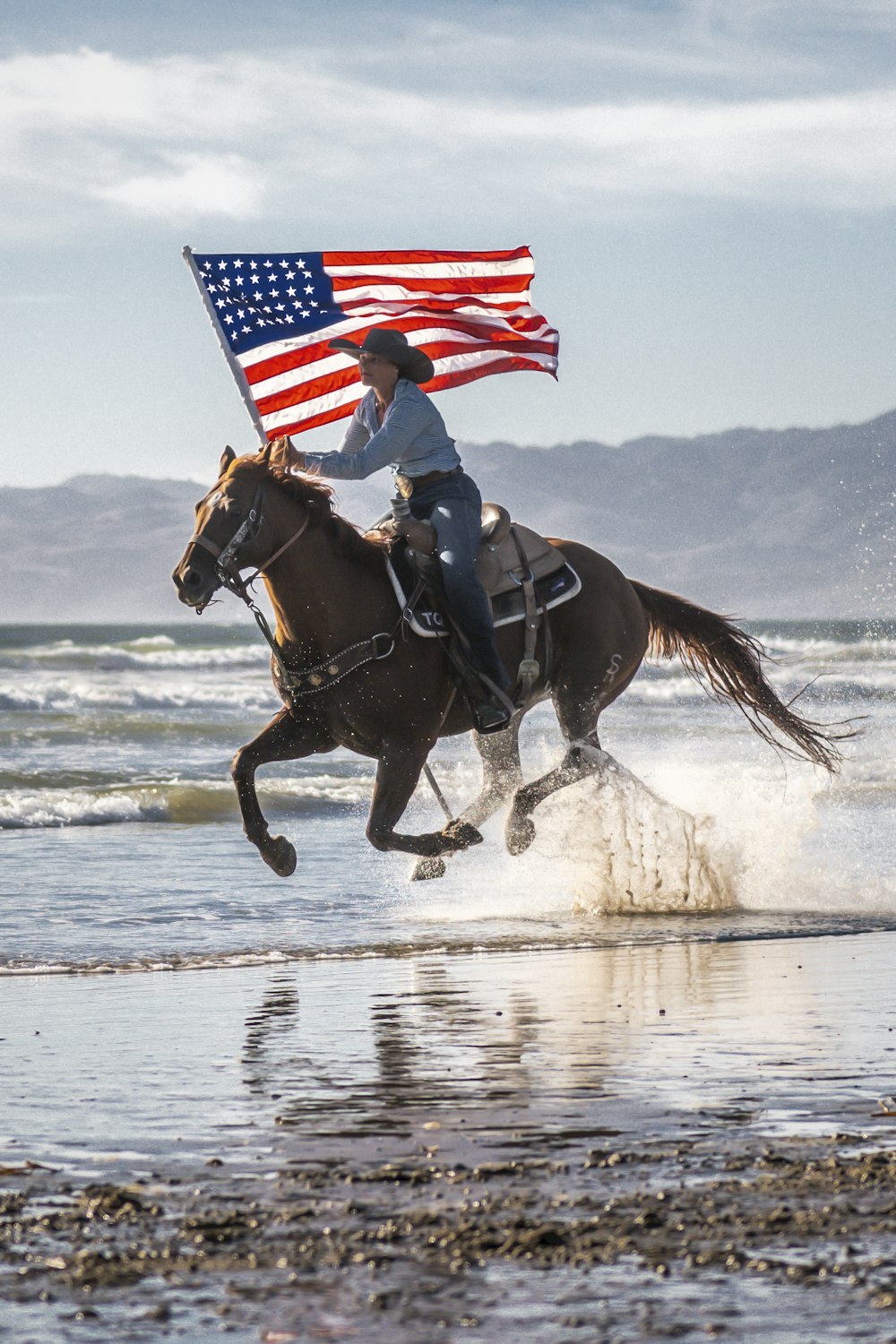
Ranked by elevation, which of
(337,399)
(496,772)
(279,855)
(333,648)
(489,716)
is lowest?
(279,855)

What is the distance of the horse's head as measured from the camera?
9.28m

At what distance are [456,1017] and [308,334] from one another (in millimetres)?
5006

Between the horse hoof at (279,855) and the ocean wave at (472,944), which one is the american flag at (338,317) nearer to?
the horse hoof at (279,855)

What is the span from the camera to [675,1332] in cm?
389

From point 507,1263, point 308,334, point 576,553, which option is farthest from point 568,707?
point 507,1263

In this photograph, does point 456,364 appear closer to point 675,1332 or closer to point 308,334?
point 308,334

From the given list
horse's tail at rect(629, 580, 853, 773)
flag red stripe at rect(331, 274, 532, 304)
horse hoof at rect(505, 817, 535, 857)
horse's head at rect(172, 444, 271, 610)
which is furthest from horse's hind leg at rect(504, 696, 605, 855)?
flag red stripe at rect(331, 274, 532, 304)

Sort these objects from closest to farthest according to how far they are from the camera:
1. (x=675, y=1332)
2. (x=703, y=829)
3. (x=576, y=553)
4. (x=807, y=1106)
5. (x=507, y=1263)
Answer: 1. (x=675, y=1332)
2. (x=507, y=1263)
3. (x=807, y=1106)
4. (x=576, y=553)
5. (x=703, y=829)

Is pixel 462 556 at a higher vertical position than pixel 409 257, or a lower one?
lower

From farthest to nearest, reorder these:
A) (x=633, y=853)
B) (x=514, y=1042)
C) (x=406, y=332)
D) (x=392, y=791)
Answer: (x=633, y=853)
(x=406, y=332)
(x=392, y=791)
(x=514, y=1042)

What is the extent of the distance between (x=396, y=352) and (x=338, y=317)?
160cm

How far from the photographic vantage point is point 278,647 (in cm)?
996

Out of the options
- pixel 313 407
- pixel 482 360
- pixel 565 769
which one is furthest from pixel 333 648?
pixel 482 360

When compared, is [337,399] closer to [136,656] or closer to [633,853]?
[633,853]
